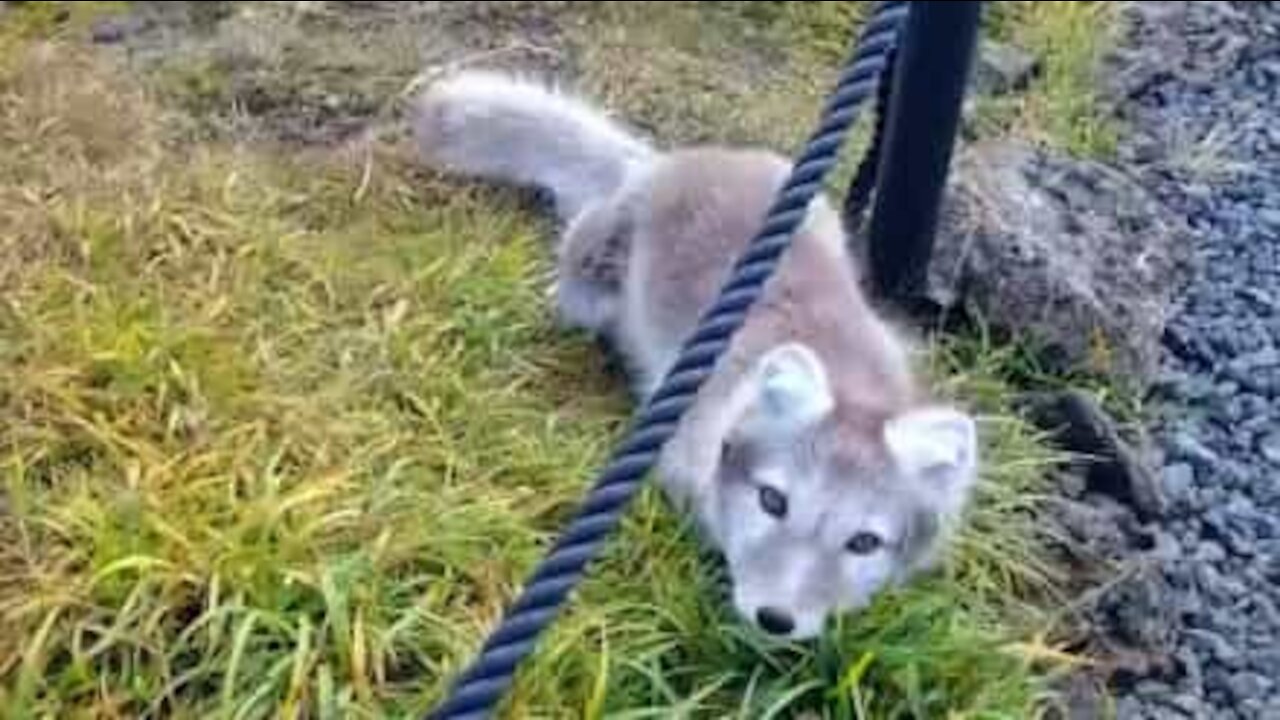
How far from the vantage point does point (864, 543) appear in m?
2.97

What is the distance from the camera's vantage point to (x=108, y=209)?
3826mm

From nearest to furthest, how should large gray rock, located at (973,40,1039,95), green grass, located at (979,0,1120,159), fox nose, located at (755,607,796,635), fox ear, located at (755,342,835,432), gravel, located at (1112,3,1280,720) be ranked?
fox nose, located at (755,607,796,635) → fox ear, located at (755,342,835,432) → gravel, located at (1112,3,1280,720) → green grass, located at (979,0,1120,159) → large gray rock, located at (973,40,1039,95)

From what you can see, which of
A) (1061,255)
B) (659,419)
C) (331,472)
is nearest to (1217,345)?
(1061,255)

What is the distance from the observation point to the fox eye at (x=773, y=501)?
2.96 metres

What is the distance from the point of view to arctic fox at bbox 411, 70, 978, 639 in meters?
2.96

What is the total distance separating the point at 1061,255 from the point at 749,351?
2.71ft

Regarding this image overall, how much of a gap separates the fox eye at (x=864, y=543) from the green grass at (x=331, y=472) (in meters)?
0.11

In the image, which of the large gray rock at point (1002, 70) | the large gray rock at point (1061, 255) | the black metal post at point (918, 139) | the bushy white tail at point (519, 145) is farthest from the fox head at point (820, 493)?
the large gray rock at point (1002, 70)

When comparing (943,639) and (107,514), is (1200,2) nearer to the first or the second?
(943,639)

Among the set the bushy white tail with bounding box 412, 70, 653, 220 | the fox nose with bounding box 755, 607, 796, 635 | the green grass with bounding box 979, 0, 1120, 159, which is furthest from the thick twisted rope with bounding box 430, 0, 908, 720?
the green grass with bounding box 979, 0, 1120, 159

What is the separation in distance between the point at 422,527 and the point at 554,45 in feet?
6.01

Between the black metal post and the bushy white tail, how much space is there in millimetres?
631

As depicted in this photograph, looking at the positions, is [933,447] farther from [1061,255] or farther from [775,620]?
[1061,255]

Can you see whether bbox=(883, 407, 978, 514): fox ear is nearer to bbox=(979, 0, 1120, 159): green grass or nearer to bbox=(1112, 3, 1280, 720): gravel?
bbox=(1112, 3, 1280, 720): gravel
